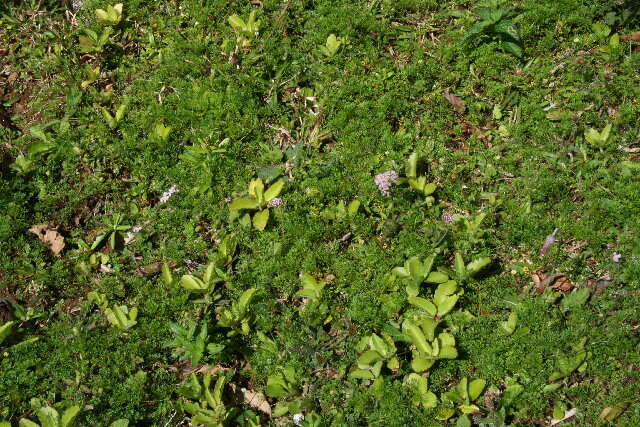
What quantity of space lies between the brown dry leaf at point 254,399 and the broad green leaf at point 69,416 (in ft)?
2.82

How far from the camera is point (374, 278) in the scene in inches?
151

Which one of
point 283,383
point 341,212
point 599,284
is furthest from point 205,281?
point 599,284

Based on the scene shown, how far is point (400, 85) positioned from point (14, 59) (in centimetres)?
336

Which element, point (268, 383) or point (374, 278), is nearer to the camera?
point (268, 383)

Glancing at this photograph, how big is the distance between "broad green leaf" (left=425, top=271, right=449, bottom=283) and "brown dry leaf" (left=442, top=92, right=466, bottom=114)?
1548 mm

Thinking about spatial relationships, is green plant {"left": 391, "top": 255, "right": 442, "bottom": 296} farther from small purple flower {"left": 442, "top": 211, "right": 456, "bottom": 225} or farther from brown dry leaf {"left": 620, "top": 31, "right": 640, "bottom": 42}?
brown dry leaf {"left": 620, "top": 31, "right": 640, "bottom": 42}

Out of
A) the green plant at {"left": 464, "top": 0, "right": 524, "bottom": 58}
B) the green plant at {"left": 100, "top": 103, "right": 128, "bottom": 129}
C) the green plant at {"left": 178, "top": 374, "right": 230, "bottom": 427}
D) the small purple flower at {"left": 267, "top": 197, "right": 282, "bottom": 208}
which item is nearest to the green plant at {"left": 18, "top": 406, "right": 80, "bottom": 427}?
the green plant at {"left": 178, "top": 374, "right": 230, "bottom": 427}

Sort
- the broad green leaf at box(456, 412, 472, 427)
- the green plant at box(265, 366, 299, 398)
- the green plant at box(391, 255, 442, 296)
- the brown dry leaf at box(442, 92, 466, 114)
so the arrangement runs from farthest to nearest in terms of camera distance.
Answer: the brown dry leaf at box(442, 92, 466, 114)
the green plant at box(391, 255, 442, 296)
the green plant at box(265, 366, 299, 398)
the broad green leaf at box(456, 412, 472, 427)

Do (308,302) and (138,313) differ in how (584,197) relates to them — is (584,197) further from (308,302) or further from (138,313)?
Answer: (138,313)

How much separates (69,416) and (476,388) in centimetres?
224

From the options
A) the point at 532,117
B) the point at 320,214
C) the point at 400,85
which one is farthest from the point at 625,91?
the point at 320,214

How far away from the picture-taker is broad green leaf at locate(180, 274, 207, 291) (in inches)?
149

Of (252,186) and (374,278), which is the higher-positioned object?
(252,186)

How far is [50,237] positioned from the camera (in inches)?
166
